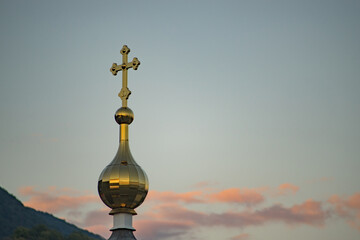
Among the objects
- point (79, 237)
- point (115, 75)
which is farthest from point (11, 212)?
point (115, 75)

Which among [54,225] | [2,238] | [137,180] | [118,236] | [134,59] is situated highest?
[54,225]

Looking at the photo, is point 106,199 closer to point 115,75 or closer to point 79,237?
point 115,75

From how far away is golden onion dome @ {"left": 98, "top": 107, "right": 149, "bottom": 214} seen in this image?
29.1m

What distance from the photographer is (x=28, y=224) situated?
11994 cm

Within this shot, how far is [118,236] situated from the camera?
28.4 meters

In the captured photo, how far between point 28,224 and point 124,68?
302ft

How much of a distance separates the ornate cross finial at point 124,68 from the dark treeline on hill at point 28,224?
76.4m

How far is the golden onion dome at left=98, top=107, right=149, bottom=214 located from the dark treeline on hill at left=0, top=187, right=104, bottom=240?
78078mm

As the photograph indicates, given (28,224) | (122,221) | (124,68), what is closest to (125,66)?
(124,68)

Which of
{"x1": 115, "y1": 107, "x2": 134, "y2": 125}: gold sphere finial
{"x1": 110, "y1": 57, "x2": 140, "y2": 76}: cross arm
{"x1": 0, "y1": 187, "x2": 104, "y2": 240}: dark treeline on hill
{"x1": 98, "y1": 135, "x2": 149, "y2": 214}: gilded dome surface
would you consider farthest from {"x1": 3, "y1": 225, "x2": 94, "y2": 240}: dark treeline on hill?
{"x1": 98, "y1": 135, "x2": 149, "y2": 214}: gilded dome surface

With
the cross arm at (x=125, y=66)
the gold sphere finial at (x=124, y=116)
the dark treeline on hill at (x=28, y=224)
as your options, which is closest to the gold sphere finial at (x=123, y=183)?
the gold sphere finial at (x=124, y=116)

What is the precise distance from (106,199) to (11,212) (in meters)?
98.7

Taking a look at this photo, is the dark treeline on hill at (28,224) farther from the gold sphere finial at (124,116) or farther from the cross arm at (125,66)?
the gold sphere finial at (124,116)

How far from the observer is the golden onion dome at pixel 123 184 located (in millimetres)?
29078
